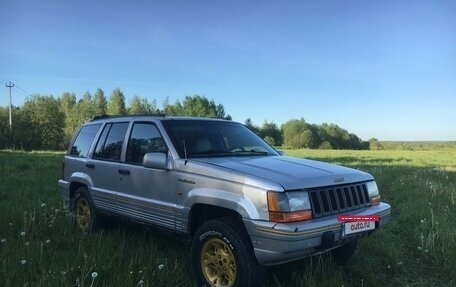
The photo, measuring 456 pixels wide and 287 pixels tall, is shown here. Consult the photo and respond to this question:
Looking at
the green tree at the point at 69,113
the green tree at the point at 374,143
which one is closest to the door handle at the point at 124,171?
the green tree at the point at 69,113

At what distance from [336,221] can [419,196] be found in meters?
6.07

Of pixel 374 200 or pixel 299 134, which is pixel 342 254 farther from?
pixel 299 134

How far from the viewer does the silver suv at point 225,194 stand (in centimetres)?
407

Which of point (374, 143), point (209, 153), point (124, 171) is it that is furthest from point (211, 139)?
point (374, 143)

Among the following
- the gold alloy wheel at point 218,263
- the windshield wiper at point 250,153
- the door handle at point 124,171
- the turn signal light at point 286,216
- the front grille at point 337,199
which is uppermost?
the windshield wiper at point 250,153

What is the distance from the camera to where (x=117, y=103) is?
90.6 metres

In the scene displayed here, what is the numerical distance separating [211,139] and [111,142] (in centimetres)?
160

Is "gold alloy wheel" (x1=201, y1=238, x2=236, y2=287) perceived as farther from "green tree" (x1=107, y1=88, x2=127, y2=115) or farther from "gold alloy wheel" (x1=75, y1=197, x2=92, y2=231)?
"green tree" (x1=107, y1=88, x2=127, y2=115)

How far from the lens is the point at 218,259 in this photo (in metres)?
4.40

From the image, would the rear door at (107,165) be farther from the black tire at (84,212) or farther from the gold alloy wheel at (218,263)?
the gold alloy wheel at (218,263)

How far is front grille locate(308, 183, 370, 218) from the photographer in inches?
168

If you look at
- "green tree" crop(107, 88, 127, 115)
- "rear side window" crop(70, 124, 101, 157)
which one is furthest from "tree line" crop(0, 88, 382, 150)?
"rear side window" crop(70, 124, 101, 157)

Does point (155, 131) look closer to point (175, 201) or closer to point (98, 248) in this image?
point (175, 201)

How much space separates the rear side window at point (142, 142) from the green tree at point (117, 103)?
86286 millimetres
